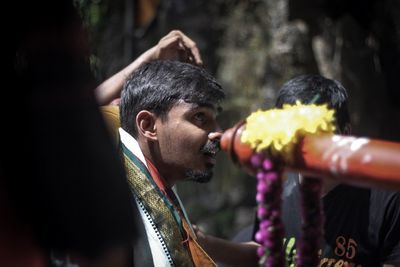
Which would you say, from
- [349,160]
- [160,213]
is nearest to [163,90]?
[160,213]

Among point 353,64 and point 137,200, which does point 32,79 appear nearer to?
point 137,200

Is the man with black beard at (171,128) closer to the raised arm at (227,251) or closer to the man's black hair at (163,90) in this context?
the man's black hair at (163,90)

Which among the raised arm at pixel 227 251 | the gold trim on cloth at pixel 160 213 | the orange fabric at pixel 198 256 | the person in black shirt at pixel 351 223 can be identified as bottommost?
the raised arm at pixel 227 251

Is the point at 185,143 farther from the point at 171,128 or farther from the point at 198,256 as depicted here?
the point at 198,256

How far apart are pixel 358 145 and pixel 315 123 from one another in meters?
0.18

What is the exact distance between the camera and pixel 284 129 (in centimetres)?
173

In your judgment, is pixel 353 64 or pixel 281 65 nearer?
pixel 353 64

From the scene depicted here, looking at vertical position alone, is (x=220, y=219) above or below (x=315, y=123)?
below

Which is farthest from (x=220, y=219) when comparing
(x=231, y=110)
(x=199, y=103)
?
(x=199, y=103)

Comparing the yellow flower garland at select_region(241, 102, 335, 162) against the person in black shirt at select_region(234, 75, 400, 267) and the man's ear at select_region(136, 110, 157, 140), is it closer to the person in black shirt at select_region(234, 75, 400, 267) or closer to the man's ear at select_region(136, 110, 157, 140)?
the man's ear at select_region(136, 110, 157, 140)

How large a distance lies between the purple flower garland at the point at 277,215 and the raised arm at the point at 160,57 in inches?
49.2

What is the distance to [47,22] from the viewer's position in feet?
4.32

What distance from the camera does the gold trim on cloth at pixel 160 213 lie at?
2275mm

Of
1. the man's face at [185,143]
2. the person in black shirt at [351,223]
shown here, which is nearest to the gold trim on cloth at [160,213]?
the man's face at [185,143]
